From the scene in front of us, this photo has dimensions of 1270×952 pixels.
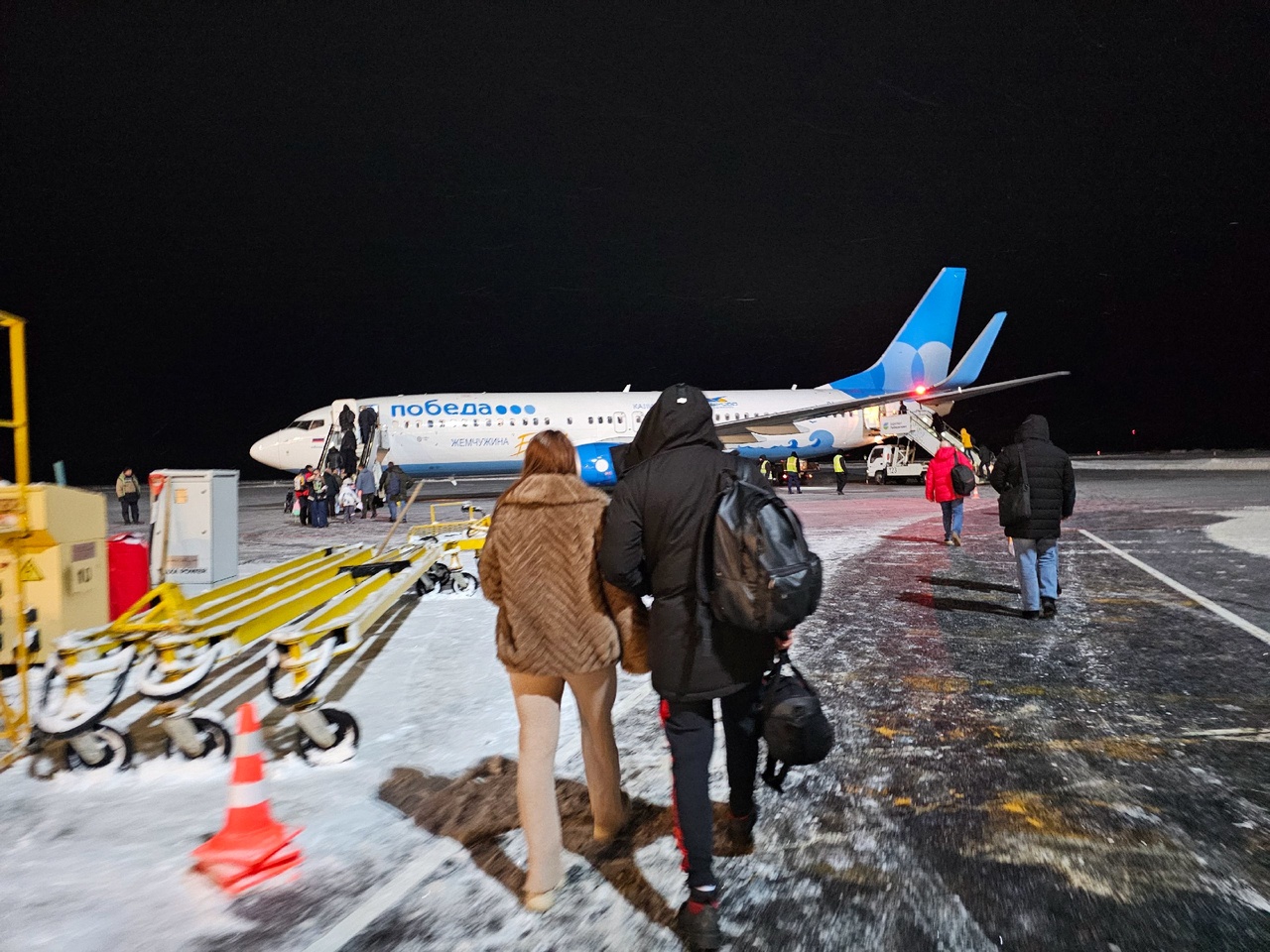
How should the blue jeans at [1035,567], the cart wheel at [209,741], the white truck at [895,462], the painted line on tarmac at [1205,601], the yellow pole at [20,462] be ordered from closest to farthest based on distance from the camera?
1. the cart wheel at [209,741]
2. the yellow pole at [20,462]
3. the painted line on tarmac at [1205,601]
4. the blue jeans at [1035,567]
5. the white truck at [895,462]

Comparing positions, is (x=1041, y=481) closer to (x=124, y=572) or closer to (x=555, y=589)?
(x=555, y=589)

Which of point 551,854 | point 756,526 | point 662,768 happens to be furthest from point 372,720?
point 756,526

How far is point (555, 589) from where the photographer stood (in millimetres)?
2795

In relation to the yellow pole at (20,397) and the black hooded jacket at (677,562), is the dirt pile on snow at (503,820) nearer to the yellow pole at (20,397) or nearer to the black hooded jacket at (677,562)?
the black hooded jacket at (677,562)

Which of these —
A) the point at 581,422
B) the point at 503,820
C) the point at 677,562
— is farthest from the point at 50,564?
the point at 581,422

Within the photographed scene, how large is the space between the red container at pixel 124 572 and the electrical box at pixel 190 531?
3.11 ft

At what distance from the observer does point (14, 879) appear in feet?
9.61

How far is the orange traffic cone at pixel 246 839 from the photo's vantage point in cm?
289

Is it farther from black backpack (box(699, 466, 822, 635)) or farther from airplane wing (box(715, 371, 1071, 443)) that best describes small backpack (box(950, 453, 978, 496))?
airplane wing (box(715, 371, 1071, 443))

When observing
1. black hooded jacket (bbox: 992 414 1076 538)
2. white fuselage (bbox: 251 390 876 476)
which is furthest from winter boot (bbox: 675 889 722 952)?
white fuselage (bbox: 251 390 876 476)

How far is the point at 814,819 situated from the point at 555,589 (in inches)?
62.1

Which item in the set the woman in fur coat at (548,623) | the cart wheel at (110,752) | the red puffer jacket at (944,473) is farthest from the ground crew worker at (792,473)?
the woman in fur coat at (548,623)

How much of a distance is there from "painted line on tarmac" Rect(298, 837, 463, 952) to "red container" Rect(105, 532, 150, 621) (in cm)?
478

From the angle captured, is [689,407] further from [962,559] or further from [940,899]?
[962,559]
